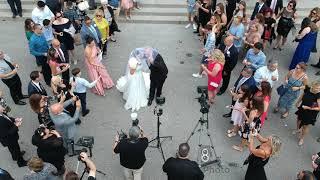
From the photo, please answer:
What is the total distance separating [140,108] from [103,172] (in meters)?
2.15

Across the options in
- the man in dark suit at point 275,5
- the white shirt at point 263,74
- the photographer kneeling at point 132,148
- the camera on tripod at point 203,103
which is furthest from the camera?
the man in dark suit at point 275,5

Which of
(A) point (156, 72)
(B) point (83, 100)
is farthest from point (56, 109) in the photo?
(A) point (156, 72)

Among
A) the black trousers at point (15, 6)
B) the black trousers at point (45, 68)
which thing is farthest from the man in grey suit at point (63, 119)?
the black trousers at point (15, 6)

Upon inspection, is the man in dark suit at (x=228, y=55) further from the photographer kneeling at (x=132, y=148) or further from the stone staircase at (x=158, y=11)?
the stone staircase at (x=158, y=11)

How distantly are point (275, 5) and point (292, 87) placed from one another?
164 inches

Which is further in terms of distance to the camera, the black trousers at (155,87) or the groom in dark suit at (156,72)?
the black trousers at (155,87)

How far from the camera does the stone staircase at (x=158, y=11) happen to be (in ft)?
42.5

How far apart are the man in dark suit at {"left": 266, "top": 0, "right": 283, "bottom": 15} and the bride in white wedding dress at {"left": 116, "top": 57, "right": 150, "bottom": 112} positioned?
15.6 ft

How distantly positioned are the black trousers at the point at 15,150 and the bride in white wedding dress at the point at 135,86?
2.74m

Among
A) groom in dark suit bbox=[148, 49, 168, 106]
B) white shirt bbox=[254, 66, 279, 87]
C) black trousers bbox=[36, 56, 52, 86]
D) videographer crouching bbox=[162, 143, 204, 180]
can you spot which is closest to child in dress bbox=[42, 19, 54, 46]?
black trousers bbox=[36, 56, 52, 86]

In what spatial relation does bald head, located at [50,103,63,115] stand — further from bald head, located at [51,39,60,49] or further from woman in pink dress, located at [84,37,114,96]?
woman in pink dress, located at [84,37,114,96]

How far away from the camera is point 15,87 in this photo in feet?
29.5

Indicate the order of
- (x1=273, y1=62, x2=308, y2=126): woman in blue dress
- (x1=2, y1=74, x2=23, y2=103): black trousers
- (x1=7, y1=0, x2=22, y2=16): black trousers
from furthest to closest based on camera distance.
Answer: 1. (x1=7, y1=0, x2=22, y2=16): black trousers
2. (x1=2, y1=74, x2=23, y2=103): black trousers
3. (x1=273, y1=62, x2=308, y2=126): woman in blue dress

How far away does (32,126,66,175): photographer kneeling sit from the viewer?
6.42 m
